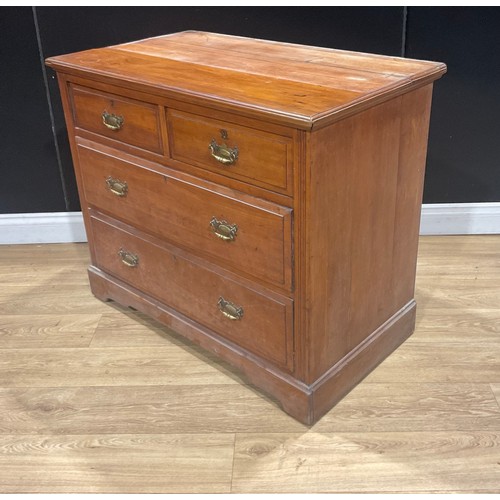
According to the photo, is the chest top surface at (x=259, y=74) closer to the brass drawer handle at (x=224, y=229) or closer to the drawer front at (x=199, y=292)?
the brass drawer handle at (x=224, y=229)

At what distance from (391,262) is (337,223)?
0.37 metres

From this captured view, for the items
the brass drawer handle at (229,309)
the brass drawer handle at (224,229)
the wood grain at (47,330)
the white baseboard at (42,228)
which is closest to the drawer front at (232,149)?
the brass drawer handle at (224,229)

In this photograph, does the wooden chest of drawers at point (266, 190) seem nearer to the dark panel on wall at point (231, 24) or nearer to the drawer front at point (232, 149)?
the drawer front at point (232, 149)

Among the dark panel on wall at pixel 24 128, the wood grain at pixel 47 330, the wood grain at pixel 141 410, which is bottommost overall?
the wood grain at pixel 47 330

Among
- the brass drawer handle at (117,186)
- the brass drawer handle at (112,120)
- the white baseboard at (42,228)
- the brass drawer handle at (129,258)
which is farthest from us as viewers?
the white baseboard at (42,228)

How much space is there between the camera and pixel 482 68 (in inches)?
103

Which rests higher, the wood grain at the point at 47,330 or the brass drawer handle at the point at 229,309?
the brass drawer handle at the point at 229,309

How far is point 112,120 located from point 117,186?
22 cm

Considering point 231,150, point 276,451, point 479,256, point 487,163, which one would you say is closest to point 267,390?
point 276,451

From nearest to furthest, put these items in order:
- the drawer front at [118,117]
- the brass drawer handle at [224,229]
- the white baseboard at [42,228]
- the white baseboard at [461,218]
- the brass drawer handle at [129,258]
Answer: the brass drawer handle at [224,229] < the drawer front at [118,117] < the brass drawer handle at [129,258] < the white baseboard at [461,218] < the white baseboard at [42,228]

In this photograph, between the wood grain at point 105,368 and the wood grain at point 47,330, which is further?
the wood grain at point 47,330

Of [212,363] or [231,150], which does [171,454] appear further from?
[231,150]

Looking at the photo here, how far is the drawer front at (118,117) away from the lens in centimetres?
193

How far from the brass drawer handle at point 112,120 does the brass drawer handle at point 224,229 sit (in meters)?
0.45
